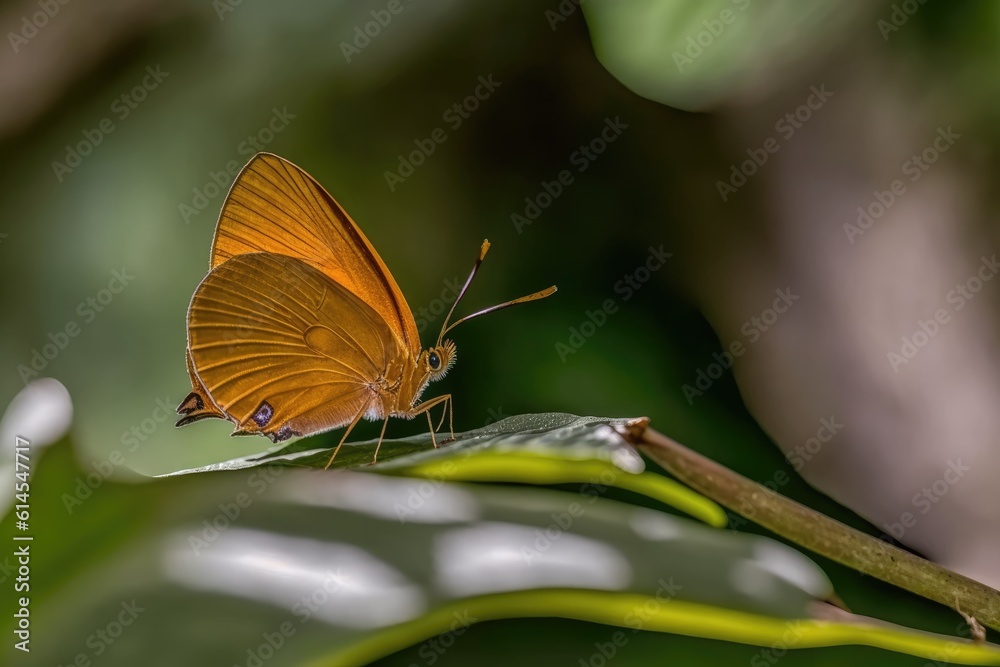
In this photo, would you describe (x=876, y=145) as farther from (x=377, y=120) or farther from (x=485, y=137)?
(x=377, y=120)

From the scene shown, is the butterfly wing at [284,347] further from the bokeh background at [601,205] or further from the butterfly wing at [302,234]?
the bokeh background at [601,205]

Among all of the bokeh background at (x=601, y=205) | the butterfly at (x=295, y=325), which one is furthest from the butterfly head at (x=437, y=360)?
the bokeh background at (x=601, y=205)

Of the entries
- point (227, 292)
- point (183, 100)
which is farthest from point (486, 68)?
point (227, 292)

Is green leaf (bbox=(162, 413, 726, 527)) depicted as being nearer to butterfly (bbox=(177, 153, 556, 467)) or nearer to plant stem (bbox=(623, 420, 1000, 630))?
plant stem (bbox=(623, 420, 1000, 630))

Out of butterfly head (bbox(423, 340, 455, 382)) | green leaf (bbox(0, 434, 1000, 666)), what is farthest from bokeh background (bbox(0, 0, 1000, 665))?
green leaf (bbox(0, 434, 1000, 666))

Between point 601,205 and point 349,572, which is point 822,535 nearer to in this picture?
point 349,572
